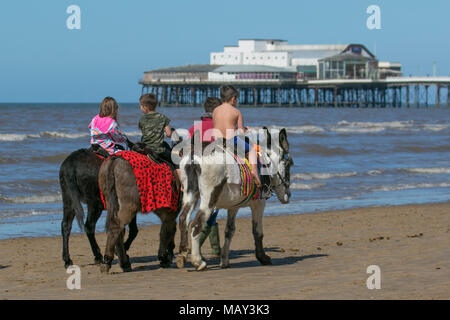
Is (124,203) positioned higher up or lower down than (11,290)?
higher up

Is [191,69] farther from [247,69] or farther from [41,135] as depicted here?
[41,135]

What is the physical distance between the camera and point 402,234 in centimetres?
1168

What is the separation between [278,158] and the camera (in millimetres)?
8938

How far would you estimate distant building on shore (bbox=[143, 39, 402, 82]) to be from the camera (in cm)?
11869

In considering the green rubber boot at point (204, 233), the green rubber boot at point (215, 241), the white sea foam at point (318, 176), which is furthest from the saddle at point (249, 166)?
the white sea foam at point (318, 176)

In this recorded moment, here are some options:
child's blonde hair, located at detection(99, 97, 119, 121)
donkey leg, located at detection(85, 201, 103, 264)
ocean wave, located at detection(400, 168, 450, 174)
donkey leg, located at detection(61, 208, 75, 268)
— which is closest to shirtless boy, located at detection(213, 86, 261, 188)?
child's blonde hair, located at detection(99, 97, 119, 121)

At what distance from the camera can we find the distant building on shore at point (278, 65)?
118688mm

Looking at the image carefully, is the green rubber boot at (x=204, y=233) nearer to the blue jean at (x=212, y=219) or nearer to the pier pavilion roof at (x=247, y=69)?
the blue jean at (x=212, y=219)

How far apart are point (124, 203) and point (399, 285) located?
9.49ft

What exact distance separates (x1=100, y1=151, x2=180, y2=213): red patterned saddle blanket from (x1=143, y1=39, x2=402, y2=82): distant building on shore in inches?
4267

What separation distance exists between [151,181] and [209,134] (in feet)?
2.62

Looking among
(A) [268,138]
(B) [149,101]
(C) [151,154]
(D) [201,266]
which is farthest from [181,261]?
(B) [149,101]
